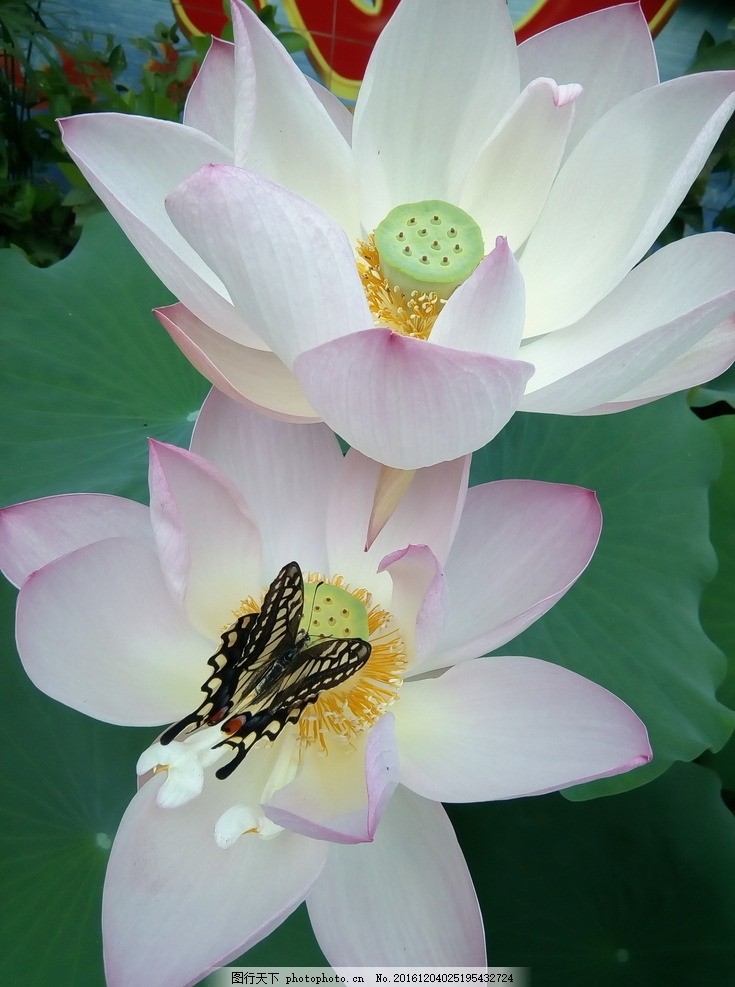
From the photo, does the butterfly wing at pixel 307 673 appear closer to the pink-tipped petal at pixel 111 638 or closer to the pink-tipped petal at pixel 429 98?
the pink-tipped petal at pixel 111 638

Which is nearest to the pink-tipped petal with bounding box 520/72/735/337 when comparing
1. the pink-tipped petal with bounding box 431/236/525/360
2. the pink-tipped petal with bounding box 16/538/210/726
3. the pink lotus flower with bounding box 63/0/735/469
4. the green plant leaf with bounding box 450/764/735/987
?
the pink lotus flower with bounding box 63/0/735/469

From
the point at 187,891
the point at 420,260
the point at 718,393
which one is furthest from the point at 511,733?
the point at 718,393

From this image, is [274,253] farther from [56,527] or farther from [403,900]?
[403,900]

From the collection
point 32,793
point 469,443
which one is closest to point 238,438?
point 469,443

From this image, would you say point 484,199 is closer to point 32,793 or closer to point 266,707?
point 266,707

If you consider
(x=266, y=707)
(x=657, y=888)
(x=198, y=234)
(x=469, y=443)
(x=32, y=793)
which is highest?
(x=198, y=234)

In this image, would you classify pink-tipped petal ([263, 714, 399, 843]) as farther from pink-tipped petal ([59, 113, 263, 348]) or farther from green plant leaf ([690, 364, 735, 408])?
green plant leaf ([690, 364, 735, 408])
